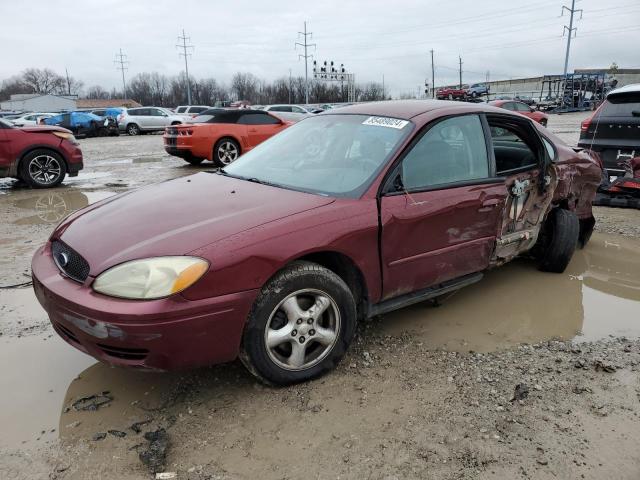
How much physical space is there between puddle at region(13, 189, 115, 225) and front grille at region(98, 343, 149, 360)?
16.8 feet

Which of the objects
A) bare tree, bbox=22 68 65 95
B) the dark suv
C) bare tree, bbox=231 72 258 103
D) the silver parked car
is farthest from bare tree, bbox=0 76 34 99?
the dark suv

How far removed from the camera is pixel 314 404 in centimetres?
271

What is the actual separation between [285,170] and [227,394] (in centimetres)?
156

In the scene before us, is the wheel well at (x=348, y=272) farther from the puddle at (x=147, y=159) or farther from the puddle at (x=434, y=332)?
the puddle at (x=147, y=159)

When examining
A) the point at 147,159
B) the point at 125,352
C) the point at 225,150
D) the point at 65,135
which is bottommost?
the point at 147,159

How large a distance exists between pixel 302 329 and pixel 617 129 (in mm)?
6249

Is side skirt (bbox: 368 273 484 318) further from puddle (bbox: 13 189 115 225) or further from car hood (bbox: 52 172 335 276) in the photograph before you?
puddle (bbox: 13 189 115 225)

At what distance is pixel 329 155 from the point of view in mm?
3527

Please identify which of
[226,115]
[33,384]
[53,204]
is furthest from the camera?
[226,115]

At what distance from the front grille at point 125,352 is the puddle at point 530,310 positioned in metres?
1.74

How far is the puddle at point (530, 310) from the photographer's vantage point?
3.52 m

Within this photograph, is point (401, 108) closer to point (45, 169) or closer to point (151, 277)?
point (151, 277)

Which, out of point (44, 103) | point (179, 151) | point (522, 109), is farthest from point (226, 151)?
point (44, 103)

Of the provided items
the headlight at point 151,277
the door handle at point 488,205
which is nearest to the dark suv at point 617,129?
the door handle at point 488,205
